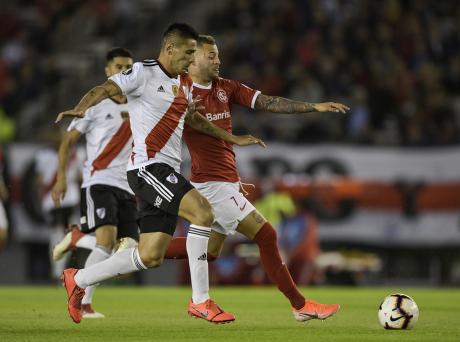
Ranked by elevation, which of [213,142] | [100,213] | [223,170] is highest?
[213,142]

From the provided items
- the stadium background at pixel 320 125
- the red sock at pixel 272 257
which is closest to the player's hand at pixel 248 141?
the red sock at pixel 272 257

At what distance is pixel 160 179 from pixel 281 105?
4.95ft

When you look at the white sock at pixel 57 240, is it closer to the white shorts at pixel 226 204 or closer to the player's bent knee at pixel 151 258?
the white shorts at pixel 226 204

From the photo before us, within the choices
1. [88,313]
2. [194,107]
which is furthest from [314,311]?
[88,313]

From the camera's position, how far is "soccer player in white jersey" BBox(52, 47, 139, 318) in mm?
10203

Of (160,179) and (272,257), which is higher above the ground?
(160,179)

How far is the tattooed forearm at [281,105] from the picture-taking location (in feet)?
30.1

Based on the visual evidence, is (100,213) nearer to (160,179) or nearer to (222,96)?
(222,96)

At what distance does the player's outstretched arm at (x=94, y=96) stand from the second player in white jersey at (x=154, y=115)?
24 centimetres

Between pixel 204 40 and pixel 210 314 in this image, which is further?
pixel 204 40

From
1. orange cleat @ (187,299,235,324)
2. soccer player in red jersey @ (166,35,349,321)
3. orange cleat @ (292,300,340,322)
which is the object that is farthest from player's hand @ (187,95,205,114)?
orange cleat @ (292,300,340,322)

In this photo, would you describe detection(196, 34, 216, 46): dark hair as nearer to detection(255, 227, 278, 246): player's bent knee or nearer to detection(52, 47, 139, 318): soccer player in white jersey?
detection(52, 47, 139, 318): soccer player in white jersey

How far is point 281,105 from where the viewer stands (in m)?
9.33

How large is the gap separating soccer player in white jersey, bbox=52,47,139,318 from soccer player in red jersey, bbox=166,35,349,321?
34.6 inches
